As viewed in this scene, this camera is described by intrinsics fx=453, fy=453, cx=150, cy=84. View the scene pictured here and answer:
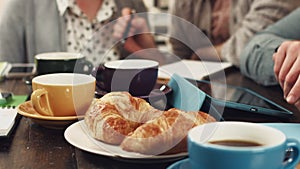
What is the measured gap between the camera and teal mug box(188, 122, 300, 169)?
41 cm

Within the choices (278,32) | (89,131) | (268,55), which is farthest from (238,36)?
(89,131)

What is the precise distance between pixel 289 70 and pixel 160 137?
464mm

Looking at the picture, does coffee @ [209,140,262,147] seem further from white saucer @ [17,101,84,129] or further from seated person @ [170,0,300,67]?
seated person @ [170,0,300,67]

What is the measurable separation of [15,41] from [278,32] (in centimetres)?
86

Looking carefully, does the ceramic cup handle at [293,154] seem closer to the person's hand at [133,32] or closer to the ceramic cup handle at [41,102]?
the ceramic cup handle at [41,102]

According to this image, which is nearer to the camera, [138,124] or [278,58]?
[138,124]

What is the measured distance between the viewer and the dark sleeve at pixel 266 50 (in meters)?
1.09

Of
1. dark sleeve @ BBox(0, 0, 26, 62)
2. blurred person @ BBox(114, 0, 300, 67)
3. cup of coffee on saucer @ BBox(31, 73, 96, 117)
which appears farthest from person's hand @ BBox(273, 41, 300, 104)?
dark sleeve @ BBox(0, 0, 26, 62)

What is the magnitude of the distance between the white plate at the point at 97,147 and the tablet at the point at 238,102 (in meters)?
0.16

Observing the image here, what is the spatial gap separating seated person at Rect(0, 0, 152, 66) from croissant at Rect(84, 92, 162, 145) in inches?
36.5

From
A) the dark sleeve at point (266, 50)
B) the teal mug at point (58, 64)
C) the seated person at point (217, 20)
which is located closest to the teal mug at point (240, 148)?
the teal mug at point (58, 64)

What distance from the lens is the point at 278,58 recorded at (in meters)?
0.95

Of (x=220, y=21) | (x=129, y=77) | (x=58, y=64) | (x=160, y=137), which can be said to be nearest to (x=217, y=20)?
(x=220, y=21)

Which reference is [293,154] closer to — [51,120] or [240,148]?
[240,148]
